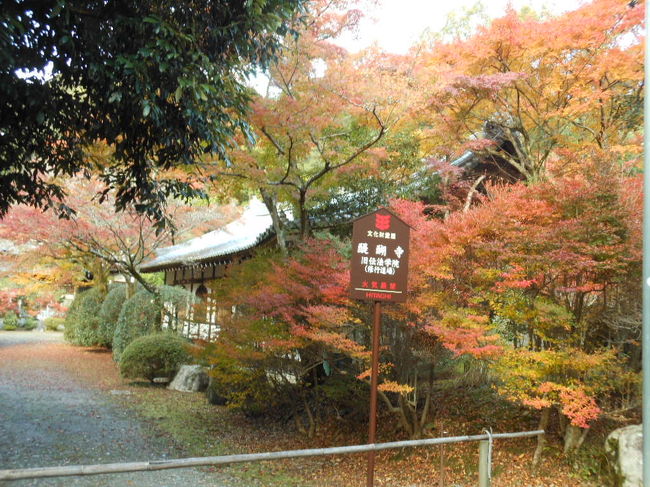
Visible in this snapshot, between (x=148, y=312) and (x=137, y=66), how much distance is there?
13.9 meters

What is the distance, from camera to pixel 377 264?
205 inches

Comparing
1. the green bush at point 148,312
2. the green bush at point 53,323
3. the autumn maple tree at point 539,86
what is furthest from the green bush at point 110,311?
the green bush at point 53,323

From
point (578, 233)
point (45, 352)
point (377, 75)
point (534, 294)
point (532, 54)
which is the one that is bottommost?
point (45, 352)

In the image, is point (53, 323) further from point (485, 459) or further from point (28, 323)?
point (485, 459)

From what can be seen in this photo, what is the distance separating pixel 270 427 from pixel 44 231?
10.8 meters

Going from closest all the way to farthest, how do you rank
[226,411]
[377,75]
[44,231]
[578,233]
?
[578,233] < [377,75] < [226,411] < [44,231]

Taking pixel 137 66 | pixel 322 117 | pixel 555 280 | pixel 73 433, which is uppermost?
pixel 322 117

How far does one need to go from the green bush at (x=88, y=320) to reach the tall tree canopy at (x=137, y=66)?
669 inches

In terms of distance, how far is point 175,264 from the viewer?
20797mm

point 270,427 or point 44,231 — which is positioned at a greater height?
point 44,231

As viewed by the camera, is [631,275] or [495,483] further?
[495,483]

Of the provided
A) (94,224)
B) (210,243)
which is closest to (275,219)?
(94,224)

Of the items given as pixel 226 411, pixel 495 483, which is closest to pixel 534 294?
pixel 495 483

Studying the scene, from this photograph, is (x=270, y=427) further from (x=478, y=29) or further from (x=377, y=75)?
(x=478, y=29)
